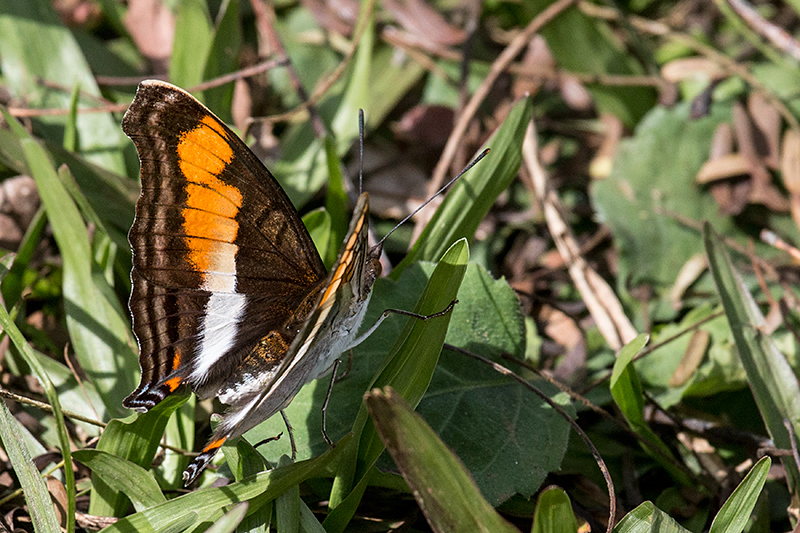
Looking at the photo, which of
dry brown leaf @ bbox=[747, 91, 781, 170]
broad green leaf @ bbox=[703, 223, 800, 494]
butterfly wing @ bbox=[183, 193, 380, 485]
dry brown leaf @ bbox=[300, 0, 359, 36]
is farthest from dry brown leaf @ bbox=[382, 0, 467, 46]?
butterfly wing @ bbox=[183, 193, 380, 485]

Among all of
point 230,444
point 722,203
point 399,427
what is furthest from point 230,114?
point 722,203

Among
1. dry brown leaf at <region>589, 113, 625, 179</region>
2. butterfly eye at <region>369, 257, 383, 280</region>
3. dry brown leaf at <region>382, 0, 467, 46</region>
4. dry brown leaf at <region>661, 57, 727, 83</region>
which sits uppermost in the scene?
dry brown leaf at <region>382, 0, 467, 46</region>

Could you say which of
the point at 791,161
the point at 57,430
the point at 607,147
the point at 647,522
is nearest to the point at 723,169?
the point at 791,161

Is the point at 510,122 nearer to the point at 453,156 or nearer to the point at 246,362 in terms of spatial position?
the point at 453,156

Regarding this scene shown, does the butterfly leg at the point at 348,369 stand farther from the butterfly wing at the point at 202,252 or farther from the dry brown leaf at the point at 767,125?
the dry brown leaf at the point at 767,125

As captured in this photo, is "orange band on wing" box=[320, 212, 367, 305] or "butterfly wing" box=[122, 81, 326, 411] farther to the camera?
"butterfly wing" box=[122, 81, 326, 411]

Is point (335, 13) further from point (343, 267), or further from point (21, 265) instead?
point (343, 267)

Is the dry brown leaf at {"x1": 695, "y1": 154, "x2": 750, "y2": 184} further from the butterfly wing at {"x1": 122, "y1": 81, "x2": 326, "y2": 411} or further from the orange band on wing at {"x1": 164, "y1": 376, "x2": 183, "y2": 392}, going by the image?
the orange band on wing at {"x1": 164, "y1": 376, "x2": 183, "y2": 392}
